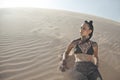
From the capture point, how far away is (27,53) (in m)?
6.80

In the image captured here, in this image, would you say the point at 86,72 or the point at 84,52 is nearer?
the point at 86,72

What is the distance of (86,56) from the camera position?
474 cm

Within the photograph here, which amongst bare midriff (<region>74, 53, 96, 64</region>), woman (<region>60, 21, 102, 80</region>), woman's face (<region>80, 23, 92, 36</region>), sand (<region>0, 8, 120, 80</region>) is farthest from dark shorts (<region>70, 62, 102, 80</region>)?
sand (<region>0, 8, 120, 80</region>)

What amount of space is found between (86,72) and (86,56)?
19.4 inches

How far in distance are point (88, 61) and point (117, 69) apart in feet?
8.45

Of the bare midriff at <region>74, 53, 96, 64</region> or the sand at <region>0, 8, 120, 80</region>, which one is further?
the sand at <region>0, 8, 120, 80</region>

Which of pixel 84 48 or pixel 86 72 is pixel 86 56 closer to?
pixel 84 48

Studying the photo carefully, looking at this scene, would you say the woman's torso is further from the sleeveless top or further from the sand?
the sand

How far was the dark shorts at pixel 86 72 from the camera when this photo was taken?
422 cm

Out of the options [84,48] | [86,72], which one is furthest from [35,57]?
[86,72]

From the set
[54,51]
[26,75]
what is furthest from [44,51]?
[26,75]

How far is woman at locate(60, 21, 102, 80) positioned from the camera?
170 inches

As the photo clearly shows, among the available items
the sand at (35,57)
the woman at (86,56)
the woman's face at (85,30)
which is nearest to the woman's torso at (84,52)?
the woman at (86,56)

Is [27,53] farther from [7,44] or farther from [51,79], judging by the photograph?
[51,79]
